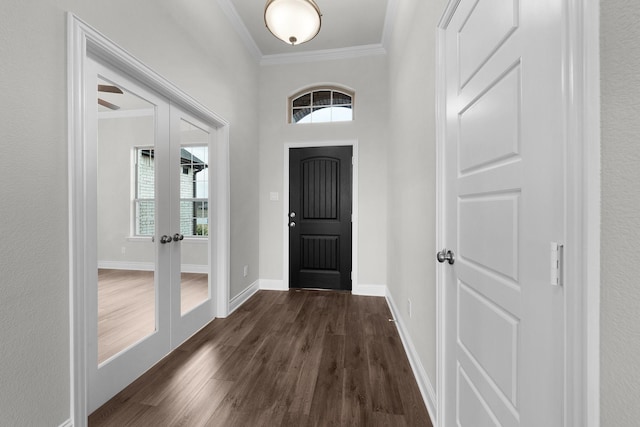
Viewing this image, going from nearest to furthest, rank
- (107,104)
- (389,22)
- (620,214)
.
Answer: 1. (620,214)
2. (107,104)
3. (389,22)

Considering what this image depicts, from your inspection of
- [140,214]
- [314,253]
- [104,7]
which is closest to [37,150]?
[140,214]

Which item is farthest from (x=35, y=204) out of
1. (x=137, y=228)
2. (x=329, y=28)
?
(x=329, y=28)

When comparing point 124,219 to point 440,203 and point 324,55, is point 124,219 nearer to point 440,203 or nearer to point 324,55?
point 440,203

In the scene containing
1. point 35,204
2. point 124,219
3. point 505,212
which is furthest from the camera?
point 124,219

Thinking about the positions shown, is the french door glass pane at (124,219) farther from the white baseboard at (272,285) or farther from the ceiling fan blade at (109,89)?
the white baseboard at (272,285)

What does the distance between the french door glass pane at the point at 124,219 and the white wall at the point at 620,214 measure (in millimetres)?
2071

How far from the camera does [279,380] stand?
1837 mm

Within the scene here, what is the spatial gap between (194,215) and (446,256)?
210 cm

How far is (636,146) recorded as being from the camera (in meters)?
0.44

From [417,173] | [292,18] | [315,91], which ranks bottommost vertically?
[417,173]

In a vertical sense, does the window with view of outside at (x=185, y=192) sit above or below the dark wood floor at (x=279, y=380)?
above

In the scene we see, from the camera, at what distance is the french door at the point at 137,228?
1.56 m


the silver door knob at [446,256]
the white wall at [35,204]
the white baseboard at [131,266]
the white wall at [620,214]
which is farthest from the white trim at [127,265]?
the white wall at [620,214]

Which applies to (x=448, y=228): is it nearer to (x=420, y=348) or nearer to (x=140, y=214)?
(x=420, y=348)
